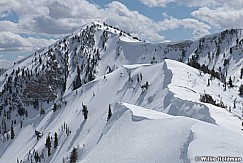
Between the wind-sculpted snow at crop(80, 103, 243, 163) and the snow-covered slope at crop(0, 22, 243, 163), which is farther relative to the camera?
the snow-covered slope at crop(0, 22, 243, 163)

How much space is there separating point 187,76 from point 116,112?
28.1m

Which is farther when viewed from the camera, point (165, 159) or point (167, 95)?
point (167, 95)

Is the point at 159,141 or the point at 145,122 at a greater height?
the point at 159,141

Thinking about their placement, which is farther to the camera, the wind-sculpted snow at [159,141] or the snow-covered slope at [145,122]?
the snow-covered slope at [145,122]

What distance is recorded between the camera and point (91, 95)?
305ft

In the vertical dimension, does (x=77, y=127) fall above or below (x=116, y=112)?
below

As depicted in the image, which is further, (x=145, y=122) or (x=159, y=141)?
(x=145, y=122)

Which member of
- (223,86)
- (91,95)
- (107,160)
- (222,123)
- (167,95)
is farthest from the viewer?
(91,95)

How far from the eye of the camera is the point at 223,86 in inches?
2677

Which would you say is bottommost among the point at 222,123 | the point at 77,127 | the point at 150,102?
the point at 77,127

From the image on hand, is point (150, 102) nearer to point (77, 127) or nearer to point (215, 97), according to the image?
point (215, 97)

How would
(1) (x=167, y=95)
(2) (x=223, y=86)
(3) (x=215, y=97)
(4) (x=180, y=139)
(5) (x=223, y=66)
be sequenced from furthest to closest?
1. (5) (x=223, y=66)
2. (2) (x=223, y=86)
3. (3) (x=215, y=97)
4. (1) (x=167, y=95)
5. (4) (x=180, y=139)

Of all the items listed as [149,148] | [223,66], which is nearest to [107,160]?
[149,148]

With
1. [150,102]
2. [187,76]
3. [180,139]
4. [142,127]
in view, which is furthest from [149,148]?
[187,76]
